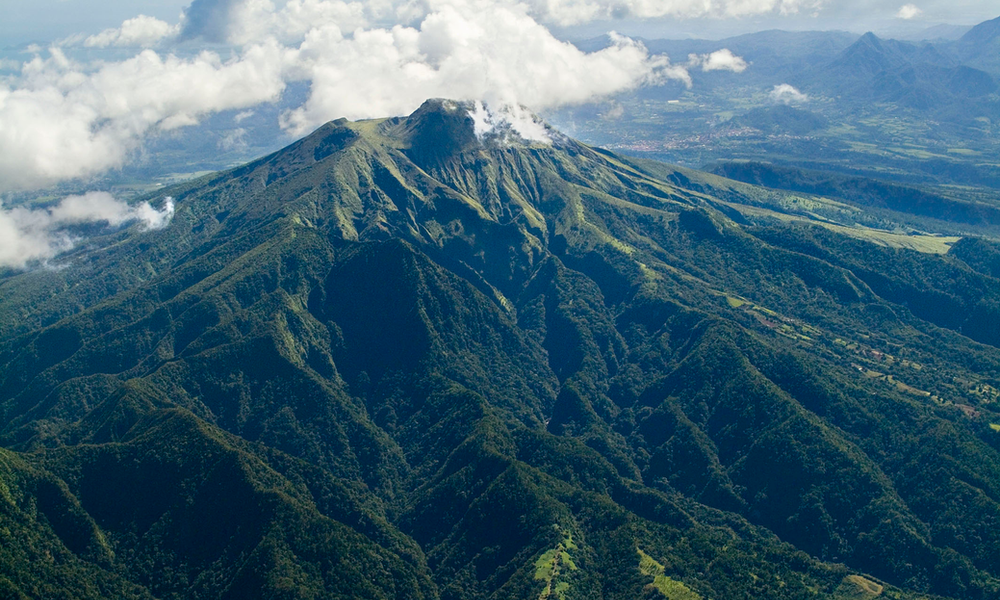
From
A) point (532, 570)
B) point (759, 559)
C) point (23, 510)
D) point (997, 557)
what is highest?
point (23, 510)

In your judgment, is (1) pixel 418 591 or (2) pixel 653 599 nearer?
(2) pixel 653 599

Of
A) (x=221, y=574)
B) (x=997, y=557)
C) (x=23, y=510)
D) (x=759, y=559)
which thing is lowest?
(x=997, y=557)

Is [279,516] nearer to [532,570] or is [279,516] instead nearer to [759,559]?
[532,570]

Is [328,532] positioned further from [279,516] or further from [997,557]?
[997,557]

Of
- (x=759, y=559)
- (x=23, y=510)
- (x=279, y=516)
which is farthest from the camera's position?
(x=759, y=559)

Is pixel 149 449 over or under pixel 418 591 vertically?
over

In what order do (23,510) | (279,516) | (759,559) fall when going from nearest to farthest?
1. (23,510)
2. (279,516)
3. (759,559)

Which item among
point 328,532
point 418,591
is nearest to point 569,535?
point 418,591

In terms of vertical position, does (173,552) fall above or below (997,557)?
above

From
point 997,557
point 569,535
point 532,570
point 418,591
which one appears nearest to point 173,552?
point 418,591
